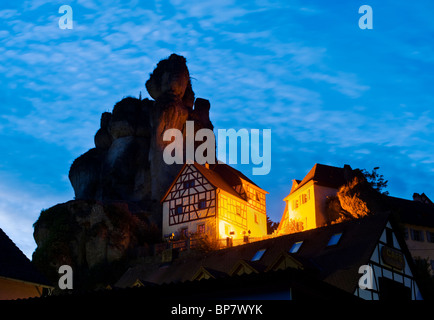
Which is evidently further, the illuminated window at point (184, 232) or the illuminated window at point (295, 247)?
the illuminated window at point (184, 232)

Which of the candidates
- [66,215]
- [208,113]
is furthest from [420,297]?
[208,113]

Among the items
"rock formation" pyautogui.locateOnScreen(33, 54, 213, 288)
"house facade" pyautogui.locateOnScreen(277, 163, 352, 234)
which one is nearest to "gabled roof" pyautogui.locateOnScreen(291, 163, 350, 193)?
"house facade" pyautogui.locateOnScreen(277, 163, 352, 234)

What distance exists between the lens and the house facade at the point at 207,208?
5694 centimetres

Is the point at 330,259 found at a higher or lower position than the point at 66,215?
lower

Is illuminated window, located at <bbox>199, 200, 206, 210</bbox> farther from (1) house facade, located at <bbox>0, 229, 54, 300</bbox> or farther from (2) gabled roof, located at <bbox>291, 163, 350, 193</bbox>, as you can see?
(1) house facade, located at <bbox>0, 229, 54, 300</bbox>

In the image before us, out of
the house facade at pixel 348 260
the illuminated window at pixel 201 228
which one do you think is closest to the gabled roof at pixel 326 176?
the illuminated window at pixel 201 228

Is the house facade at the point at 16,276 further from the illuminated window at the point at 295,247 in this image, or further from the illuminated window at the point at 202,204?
the illuminated window at the point at 202,204

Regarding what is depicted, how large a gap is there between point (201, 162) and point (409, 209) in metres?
23.3

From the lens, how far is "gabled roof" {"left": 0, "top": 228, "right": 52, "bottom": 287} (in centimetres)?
2100

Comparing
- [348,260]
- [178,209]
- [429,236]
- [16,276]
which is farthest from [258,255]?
[178,209]

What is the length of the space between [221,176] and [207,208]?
338 inches

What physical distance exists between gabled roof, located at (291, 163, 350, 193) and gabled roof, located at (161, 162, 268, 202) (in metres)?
6.37
